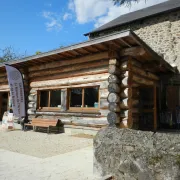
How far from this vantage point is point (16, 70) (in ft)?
32.4

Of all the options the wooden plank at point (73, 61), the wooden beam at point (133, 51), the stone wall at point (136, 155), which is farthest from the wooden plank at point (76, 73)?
the stone wall at point (136, 155)

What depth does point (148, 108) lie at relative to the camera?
9750 millimetres

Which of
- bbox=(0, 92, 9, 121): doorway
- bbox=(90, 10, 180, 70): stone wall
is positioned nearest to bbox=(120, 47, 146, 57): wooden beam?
bbox=(90, 10, 180, 70): stone wall

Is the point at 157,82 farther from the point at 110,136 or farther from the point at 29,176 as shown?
the point at 29,176

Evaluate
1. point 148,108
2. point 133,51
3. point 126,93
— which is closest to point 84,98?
point 126,93

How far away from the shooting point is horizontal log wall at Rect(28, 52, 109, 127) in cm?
777

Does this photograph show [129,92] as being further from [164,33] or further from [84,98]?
[164,33]

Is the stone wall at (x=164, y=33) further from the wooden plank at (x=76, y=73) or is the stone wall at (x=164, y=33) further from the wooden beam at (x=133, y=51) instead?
the wooden plank at (x=76, y=73)

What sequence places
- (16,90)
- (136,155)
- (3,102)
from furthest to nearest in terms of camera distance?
(3,102), (16,90), (136,155)

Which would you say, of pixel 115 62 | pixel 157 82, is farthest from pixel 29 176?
pixel 157 82

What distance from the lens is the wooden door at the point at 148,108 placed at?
9.25 m

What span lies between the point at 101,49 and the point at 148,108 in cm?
385

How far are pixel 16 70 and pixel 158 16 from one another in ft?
26.9

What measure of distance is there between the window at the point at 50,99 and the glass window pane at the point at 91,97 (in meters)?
1.46
